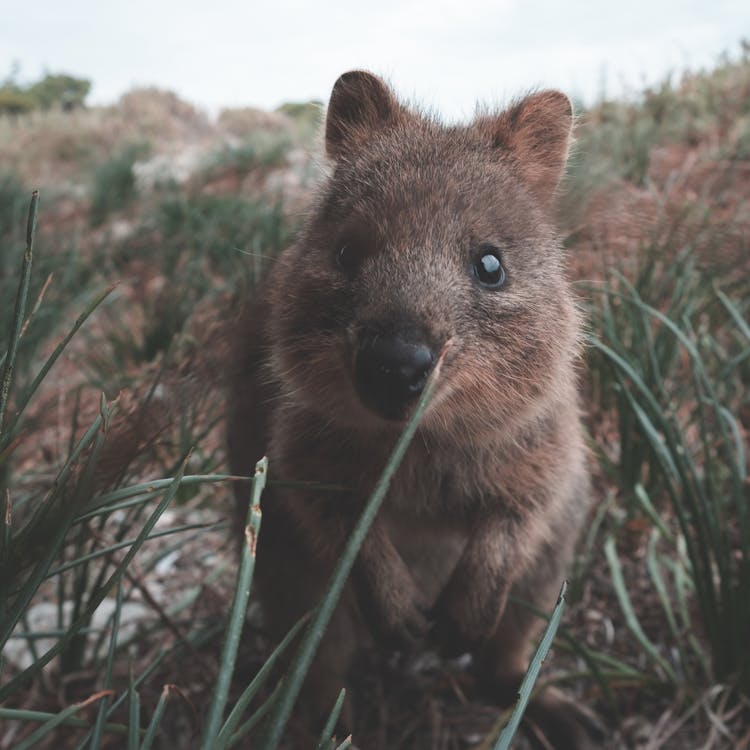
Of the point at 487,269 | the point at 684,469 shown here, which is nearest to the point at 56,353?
the point at 487,269

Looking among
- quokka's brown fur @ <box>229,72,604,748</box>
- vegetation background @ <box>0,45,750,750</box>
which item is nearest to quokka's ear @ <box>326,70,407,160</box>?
quokka's brown fur @ <box>229,72,604,748</box>

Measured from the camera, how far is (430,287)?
191 centimetres

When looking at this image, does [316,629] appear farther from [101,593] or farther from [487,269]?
[487,269]

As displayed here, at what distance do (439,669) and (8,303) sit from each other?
3.75 meters

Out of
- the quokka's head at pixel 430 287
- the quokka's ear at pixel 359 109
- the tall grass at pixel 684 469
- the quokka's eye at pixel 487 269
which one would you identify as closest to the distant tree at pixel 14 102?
the tall grass at pixel 684 469

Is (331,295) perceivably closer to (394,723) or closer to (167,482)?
(167,482)

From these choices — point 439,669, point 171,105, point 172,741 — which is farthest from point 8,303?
point 171,105

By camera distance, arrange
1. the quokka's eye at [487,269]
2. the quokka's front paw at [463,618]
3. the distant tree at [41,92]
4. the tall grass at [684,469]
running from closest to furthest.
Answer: the quokka's eye at [487,269], the quokka's front paw at [463,618], the tall grass at [684,469], the distant tree at [41,92]

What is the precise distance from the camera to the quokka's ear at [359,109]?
265 centimetres

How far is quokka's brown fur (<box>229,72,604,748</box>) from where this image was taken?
6.48ft

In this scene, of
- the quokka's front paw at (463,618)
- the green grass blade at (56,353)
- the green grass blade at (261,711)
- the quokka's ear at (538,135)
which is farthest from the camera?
the quokka's ear at (538,135)

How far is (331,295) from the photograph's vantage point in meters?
2.11

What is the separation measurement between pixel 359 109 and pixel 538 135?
63 cm

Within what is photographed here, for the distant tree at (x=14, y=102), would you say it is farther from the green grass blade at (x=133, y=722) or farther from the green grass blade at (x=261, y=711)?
the green grass blade at (x=261, y=711)
